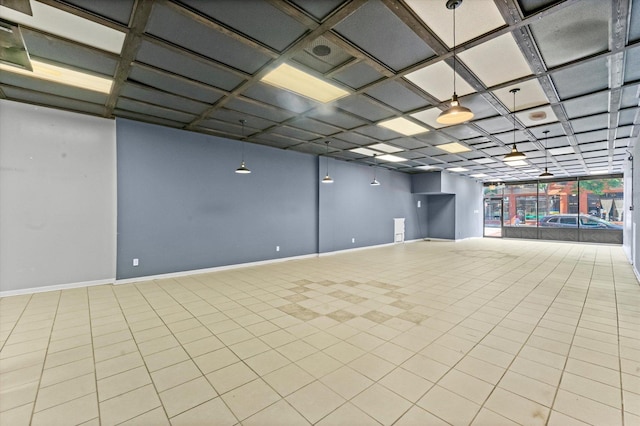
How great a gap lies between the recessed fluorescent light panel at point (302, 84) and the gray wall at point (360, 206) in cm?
461

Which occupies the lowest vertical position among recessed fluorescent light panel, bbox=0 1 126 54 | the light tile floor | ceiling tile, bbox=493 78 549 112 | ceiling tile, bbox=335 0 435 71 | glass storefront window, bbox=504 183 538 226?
the light tile floor

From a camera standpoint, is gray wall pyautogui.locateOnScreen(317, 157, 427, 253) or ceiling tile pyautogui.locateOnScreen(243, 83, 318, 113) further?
gray wall pyautogui.locateOnScreen(317, 157, 427, 253)

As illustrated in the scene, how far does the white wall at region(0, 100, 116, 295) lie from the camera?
15.4 ft

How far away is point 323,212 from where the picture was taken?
9.07 m

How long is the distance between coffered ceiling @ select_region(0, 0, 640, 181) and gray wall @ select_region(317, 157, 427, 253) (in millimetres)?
3496

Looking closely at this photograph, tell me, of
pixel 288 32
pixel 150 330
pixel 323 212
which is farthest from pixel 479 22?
pixel 323 212

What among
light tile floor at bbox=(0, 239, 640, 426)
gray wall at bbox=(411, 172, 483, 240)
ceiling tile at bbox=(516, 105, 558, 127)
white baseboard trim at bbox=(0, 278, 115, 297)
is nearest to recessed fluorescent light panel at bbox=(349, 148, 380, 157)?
ceiling tile at bbox=(516, 105, 558, 127)

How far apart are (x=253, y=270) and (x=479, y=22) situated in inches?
244

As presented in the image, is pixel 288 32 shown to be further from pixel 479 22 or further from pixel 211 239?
pixel 211 239

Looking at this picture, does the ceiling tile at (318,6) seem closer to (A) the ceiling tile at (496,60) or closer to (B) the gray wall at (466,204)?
(A) the ceiling tile at (496,60)

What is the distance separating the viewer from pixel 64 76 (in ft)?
12.6

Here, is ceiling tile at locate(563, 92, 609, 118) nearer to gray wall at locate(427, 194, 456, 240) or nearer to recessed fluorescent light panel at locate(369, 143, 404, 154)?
recessed fluorescent light panel at locate(369, 143, 404, 154)

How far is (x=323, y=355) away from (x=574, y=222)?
1599cm

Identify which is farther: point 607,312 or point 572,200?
point 572,200
